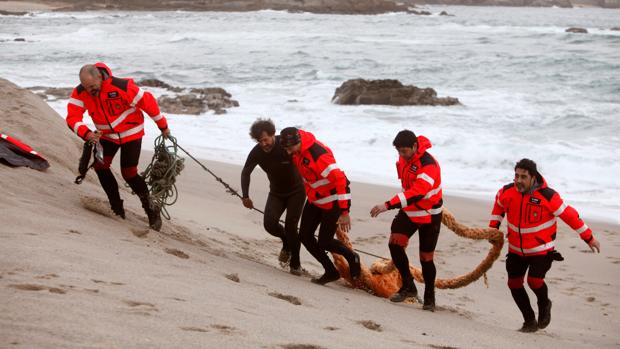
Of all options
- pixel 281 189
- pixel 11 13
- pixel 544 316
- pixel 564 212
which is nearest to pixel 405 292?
pixel 544 316

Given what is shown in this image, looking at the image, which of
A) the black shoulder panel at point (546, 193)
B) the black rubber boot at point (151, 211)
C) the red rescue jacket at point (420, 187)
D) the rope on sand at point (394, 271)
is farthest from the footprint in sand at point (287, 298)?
the black shoulder panel at point (546, 193)

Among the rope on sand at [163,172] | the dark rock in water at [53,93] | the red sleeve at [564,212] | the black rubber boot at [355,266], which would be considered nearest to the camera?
the red sleeve at [564,212]

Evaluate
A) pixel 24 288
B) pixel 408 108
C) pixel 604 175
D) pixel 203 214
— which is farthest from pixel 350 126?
pixel 24 288

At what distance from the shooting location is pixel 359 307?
6172 mm

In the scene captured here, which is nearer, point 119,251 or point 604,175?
point 119,251

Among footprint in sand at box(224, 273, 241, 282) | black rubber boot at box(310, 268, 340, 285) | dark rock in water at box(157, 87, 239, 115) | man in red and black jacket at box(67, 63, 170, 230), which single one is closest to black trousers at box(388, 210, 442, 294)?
black rubber boot at box(310, 268, 340, 285)

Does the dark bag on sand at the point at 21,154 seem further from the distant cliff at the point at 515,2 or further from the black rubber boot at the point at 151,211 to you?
the distant cliff at the point at 515,2

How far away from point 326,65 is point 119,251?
29.7m

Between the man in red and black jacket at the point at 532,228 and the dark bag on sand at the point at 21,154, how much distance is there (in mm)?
4556

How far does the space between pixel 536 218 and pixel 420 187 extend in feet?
3.23

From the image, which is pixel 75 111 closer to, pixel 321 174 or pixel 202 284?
pixel 321 174

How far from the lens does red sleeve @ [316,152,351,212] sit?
260 inches

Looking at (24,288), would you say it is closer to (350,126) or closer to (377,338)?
(377,338)

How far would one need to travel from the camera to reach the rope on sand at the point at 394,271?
7.24 meters
